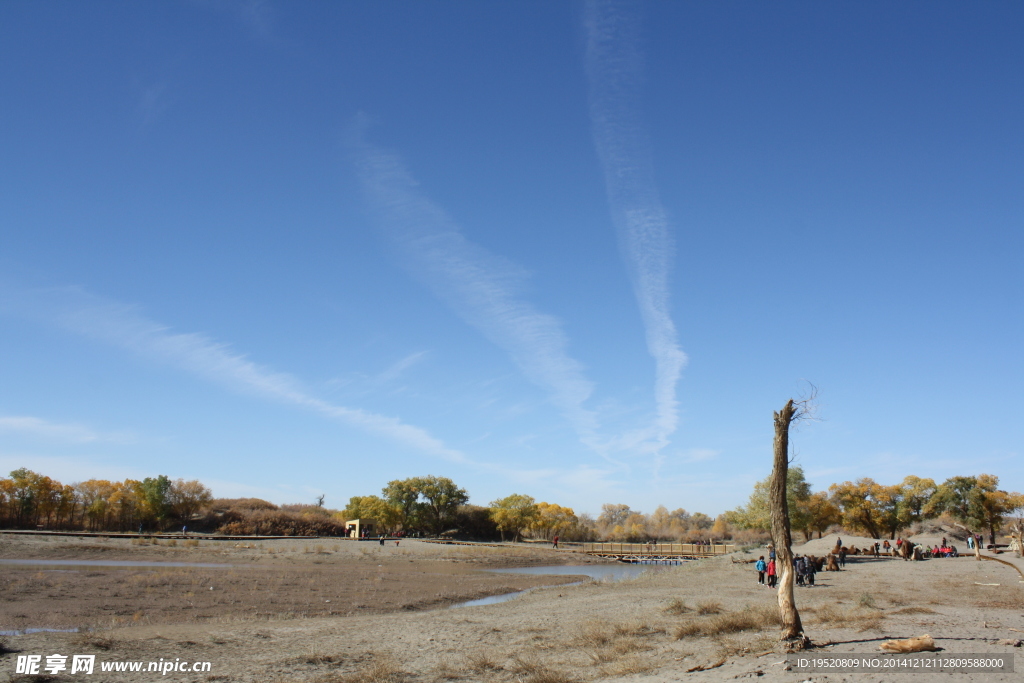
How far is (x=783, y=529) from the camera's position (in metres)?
13.5

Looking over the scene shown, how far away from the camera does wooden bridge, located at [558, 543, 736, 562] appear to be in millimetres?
80688

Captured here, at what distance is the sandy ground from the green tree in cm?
7289

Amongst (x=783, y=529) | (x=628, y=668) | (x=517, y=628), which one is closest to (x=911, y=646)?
(x=783, y=529)

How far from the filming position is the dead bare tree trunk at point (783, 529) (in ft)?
43.1

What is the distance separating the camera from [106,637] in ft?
54.2

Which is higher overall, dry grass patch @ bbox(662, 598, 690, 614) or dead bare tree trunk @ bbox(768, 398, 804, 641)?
dead bare tree trunk @ bbox(768, 398, 804, 641)

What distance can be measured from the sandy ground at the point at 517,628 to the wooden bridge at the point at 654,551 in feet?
147

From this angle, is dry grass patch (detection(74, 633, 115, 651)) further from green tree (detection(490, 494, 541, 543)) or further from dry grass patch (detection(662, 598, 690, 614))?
green tree (detection(490, 494, 541, 543))

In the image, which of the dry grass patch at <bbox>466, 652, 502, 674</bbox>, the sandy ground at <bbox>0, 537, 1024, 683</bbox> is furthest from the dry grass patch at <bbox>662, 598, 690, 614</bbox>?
the dry grass patch at <bbox>466, 652, 502, 674</bbox>

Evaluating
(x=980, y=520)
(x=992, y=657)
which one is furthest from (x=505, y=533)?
(x=992, y=657)

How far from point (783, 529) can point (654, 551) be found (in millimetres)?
79754

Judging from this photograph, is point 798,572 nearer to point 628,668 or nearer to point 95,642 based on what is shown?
point 628,668

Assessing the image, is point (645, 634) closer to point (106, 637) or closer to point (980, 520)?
point (106, 637)

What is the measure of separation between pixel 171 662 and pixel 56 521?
361 ft
